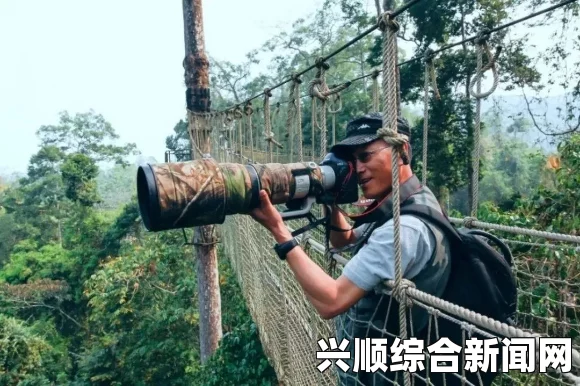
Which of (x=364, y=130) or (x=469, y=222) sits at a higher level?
(x=364, y=130)

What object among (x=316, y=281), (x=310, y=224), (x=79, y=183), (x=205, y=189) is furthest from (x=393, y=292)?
(x=79, y=183)

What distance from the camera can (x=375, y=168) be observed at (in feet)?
3.13

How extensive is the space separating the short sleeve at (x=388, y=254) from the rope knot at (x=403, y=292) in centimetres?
3

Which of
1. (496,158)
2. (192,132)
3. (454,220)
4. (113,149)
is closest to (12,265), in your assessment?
(113,149)

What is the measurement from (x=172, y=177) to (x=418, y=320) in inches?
19.0

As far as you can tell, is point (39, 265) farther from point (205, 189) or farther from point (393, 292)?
point (393, 292)

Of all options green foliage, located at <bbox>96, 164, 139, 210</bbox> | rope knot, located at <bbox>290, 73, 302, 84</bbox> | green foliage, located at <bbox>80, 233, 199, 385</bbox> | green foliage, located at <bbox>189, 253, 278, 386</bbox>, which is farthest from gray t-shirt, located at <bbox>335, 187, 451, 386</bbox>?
green foliage, located at <bbox>96, 164, 139, 210</bbox>

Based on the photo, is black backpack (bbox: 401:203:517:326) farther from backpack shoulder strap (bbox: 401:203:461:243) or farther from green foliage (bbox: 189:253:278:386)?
green foliage (bbox: 189:253:278:386)

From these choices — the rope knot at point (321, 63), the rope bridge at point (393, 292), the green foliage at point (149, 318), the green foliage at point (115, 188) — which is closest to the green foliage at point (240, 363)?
the rope bridge at point (393, 292)

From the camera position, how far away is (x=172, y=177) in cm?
86

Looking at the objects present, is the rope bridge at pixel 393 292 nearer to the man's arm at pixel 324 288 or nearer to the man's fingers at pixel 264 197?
the man's arm at pixel 324 288

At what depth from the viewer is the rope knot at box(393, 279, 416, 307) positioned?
2.64 feet

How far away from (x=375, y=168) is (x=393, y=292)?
0.24 metres

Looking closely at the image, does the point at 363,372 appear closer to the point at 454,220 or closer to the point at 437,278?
the point at 437,278
